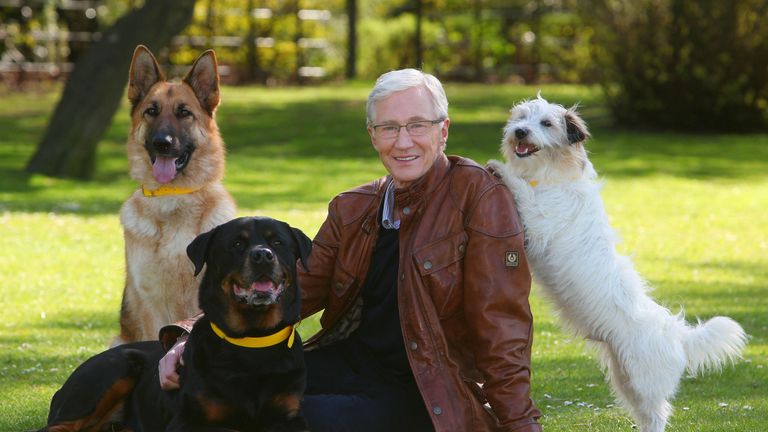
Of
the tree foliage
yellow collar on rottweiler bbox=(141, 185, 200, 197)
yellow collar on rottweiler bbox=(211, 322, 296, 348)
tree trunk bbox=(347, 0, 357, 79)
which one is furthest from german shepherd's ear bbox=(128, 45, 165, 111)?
tree trunk bbox=(347, 0, 357, 79)

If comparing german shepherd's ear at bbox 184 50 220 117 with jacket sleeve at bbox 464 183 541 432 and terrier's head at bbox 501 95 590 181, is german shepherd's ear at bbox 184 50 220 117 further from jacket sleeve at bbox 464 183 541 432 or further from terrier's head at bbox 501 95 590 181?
jacket sleeve at bbox 464 183 541 432

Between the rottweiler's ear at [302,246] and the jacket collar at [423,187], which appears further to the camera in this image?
the jacket collar at [423,187]

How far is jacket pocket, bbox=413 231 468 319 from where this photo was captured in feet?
16.0

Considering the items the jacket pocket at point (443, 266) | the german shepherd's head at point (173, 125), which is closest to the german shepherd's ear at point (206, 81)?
the german shepherd's head at point (173, 125)

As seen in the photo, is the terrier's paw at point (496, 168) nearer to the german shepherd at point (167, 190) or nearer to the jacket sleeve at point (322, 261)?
the jacket sleeve at point (322, 261)

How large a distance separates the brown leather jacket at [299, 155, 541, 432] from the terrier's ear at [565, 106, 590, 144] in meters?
1.04

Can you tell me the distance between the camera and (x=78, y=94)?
54.3 feet

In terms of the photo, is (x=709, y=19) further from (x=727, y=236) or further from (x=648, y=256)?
(x=648, y=256)

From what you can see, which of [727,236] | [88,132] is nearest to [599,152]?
[727,236]

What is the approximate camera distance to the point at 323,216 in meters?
13.6

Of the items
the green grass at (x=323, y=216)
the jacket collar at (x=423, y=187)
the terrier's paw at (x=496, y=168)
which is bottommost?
the green grass at (x=323, y=216)

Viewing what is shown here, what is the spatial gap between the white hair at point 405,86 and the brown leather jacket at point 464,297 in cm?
25

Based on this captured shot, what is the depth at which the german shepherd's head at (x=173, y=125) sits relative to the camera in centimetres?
625

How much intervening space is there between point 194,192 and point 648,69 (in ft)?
58.4
